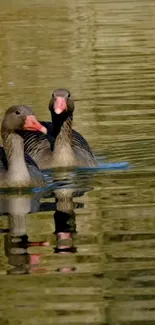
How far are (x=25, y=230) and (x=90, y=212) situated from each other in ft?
3.73

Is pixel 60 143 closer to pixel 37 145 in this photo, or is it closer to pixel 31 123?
pixel 37 145

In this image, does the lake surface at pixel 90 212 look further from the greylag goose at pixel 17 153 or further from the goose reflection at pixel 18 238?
the greylag goose at pixel 17 153

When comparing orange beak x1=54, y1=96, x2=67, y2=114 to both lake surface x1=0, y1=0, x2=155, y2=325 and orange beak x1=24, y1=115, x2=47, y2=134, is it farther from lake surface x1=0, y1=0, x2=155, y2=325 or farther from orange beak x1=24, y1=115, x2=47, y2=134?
orange beak x1=24, y1=115, x2=47, y2=134

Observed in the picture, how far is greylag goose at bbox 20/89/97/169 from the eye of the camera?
701 inches

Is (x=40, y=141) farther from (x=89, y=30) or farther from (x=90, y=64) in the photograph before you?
(x=89, y=30)

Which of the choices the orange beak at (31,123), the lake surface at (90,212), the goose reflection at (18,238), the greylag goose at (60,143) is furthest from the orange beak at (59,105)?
the goose reflection at (18,238)

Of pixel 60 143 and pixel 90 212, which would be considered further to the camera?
pixel 60 143

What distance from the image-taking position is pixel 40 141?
19.1 metres

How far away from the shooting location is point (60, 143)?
60.3 feet

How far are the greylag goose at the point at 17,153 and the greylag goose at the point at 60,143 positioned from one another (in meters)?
1.08

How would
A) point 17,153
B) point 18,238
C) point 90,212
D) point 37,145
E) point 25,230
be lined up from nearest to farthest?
point 18,238 → point 25,230 → point 90,212 → point 17,153 → point 37,145

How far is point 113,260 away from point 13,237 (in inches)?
68.2

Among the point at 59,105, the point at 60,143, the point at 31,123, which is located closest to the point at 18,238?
the point at 31,123

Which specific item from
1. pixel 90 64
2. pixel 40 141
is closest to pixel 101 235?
pixel 40 141
